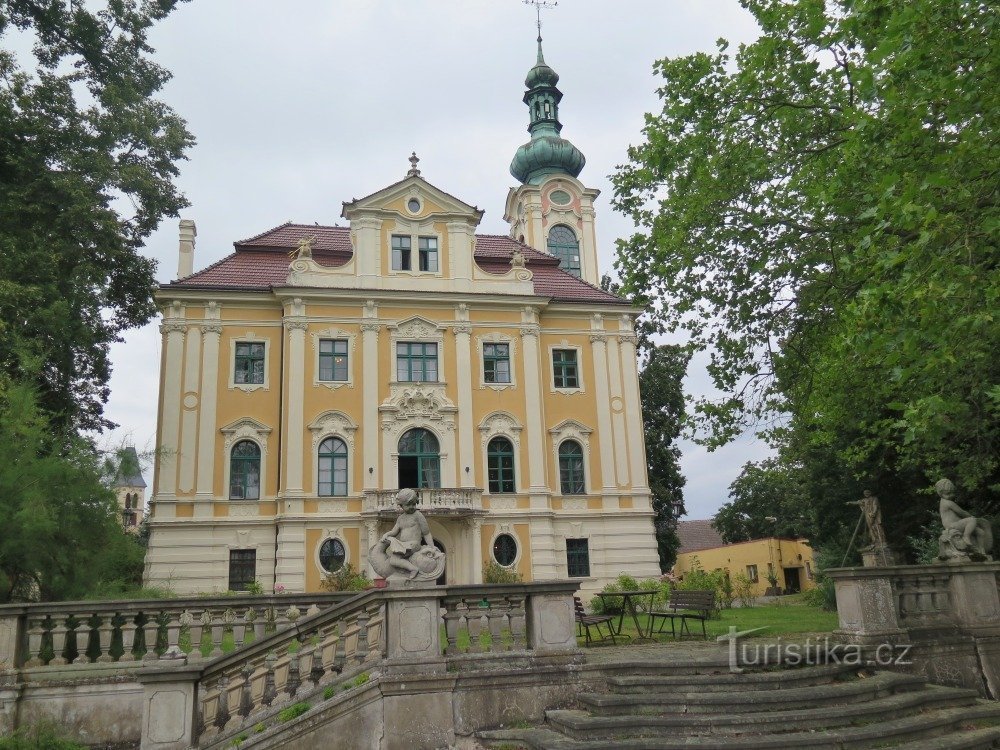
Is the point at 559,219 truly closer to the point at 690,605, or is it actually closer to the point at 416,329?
the point at 416,329

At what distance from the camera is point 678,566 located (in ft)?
180

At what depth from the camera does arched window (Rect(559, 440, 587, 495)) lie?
27781 mm

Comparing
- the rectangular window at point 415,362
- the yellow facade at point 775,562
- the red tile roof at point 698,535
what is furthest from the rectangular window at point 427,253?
the red tile roof at point 698,535

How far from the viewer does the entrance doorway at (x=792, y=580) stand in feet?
146

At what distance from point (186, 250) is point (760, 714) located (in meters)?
25.5

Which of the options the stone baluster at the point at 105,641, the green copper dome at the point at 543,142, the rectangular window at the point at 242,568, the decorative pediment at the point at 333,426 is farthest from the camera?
the green copper dome at the point at 543,142

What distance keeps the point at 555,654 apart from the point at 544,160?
32.1 m

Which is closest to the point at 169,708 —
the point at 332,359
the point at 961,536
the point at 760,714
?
the point at 760,714

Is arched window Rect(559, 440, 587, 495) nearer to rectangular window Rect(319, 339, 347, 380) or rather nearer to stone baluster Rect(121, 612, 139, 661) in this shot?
rectangular window Rect(319, 339, 347, 380)

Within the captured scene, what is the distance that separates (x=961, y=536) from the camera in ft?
37.9

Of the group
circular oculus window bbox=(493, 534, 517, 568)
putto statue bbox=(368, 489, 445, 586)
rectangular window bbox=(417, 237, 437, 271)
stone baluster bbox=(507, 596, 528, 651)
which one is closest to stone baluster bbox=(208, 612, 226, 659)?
putto statue bbox=(368, 489, 445, 586)

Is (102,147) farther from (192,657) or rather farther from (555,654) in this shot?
(555,654)

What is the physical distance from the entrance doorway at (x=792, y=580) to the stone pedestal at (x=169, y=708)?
4129 centimetres

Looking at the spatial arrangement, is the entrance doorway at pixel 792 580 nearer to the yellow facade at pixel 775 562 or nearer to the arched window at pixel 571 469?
the yellow facade at pixel 775 562
